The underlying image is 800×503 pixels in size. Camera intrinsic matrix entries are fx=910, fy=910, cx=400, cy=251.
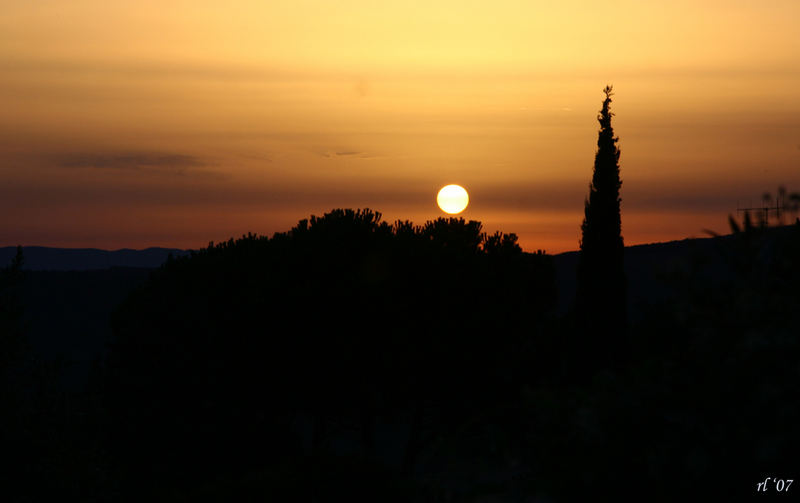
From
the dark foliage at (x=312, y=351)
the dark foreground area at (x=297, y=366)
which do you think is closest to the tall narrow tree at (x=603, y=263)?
the dark foreground area at (x=297, y=366)

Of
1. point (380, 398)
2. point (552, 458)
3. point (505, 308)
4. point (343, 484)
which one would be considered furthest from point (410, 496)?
point (505, 308)

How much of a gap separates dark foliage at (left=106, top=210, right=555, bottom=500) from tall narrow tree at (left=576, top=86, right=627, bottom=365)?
249 centimetres

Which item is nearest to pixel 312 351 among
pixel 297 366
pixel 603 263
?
pixel 297 366

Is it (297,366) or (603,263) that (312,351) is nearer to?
(297,366)

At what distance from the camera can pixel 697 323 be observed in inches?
293

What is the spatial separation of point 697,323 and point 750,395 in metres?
0.89

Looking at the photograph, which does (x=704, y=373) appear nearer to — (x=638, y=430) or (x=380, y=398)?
(x=638, y=430)

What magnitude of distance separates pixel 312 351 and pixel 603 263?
42.3 feet

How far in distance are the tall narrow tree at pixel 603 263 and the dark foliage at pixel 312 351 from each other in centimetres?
249

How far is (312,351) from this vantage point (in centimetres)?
3484

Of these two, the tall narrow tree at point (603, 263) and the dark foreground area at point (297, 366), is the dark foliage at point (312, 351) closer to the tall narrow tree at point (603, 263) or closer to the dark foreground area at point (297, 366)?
the dark foreground area at point (297, 366)

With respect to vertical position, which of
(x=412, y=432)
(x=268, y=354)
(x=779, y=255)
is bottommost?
(x=412, y=432)

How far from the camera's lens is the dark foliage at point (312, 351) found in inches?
1377

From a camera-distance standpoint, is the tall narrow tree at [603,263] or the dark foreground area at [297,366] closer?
the dark foreground area at [297,366]
